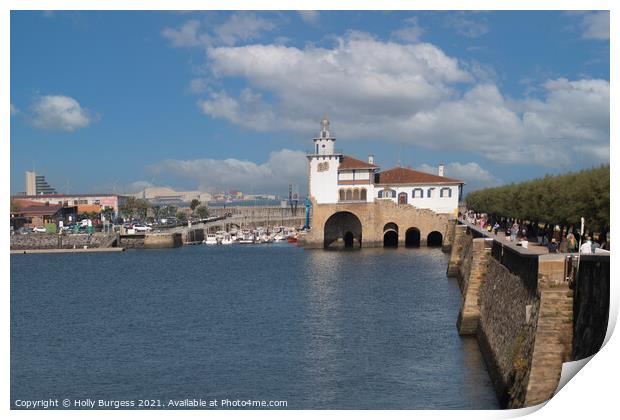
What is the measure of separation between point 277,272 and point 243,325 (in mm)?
21620

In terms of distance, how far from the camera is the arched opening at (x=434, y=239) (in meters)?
76.1

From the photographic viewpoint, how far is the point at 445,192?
76438mm

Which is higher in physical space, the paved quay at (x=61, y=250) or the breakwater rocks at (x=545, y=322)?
the breakwater rocks at (x=545, y=322)

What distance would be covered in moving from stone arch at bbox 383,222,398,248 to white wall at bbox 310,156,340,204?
631 centimetres

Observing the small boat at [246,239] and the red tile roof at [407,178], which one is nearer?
the red tile roof at [407,178]

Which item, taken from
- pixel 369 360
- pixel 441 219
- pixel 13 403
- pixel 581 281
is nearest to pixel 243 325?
pixel 369 360

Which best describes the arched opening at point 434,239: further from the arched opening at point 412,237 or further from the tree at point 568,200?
the tree at point 568,200

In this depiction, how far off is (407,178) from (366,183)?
17.4 feet

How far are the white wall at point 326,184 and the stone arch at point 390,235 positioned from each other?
20.7ft

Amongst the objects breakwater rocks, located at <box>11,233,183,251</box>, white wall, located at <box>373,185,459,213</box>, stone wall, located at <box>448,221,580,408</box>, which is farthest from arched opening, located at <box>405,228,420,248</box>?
stone wall, located at <box>448,221,580,408</box>

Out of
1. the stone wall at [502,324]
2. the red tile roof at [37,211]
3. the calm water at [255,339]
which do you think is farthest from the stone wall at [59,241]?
the stone wall at [502,324]

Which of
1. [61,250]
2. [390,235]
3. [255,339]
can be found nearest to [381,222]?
[390,235]

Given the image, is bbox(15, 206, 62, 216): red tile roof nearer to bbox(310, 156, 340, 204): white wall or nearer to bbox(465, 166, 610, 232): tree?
bbox(310, 156, 340, 204): white wall
